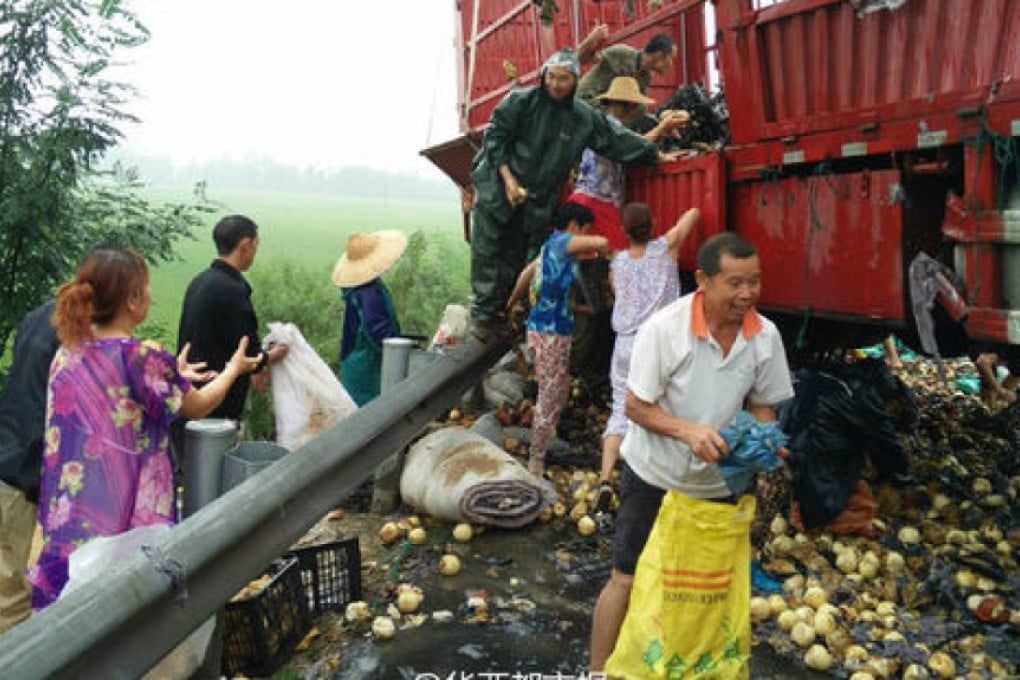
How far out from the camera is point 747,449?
271 cm

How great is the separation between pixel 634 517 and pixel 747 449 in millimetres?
697

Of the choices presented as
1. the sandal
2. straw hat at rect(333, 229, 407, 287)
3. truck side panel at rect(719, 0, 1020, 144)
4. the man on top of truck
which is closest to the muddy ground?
the sandal

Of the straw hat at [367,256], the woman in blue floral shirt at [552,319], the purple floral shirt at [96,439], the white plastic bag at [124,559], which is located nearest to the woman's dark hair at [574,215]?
the woman in blue floral shirt at [552,319]

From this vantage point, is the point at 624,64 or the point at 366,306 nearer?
the point at 366,306

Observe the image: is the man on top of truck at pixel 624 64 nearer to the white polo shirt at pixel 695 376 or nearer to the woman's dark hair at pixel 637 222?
the woman's dark hair at pixel 637 222

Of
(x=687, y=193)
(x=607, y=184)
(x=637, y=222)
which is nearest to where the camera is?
(x=637, y=222)

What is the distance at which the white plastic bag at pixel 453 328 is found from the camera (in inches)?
283

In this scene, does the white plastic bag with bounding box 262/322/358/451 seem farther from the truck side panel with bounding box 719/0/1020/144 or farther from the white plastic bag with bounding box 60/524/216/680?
the truck side panel with bounding box 719/0/1020/144

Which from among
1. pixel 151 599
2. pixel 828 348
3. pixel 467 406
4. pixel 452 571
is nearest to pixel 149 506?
pixel 151 599

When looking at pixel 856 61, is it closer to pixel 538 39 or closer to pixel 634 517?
pixel 634 517

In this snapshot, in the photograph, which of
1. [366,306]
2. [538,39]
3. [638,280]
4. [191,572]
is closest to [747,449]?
[191,572]

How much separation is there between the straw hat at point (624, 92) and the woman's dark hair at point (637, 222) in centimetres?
152

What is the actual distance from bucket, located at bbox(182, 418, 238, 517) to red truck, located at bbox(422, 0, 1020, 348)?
3.16 meters

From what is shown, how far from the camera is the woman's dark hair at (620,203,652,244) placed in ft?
17.0
